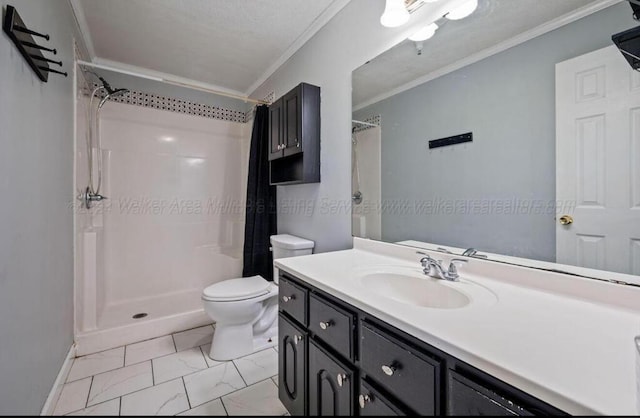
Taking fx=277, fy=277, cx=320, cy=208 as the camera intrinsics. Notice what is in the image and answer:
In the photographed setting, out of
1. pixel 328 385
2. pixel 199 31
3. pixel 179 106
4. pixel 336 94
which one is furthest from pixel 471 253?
pixel 179 106

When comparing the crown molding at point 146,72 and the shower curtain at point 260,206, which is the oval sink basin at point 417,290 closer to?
the shower curtain at point 260,206

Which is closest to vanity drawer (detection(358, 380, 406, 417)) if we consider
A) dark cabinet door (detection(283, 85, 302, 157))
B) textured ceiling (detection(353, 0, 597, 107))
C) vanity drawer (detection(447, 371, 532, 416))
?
vanity drawer (detection(447, 371, 532, 416))

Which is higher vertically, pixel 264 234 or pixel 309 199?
pixel 309 199

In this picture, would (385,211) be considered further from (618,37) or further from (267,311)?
(267,311)

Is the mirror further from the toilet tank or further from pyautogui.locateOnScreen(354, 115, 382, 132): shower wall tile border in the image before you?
the toilet tank

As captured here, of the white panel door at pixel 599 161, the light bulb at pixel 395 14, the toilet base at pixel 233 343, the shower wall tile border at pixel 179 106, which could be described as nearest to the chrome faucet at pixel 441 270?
the white panel door at pixel 599 161

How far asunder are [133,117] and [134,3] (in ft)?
3.44

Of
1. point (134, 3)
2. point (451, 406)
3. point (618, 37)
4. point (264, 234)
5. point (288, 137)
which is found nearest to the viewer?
point (451, 406)

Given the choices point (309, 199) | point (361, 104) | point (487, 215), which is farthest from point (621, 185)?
point (309, 199)

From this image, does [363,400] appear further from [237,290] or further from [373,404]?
[237,290]

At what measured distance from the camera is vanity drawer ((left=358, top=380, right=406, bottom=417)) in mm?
694

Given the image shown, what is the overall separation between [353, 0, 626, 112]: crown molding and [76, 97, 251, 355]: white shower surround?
1991 mm

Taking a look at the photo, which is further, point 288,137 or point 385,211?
point 288,137

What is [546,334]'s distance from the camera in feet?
1.97
